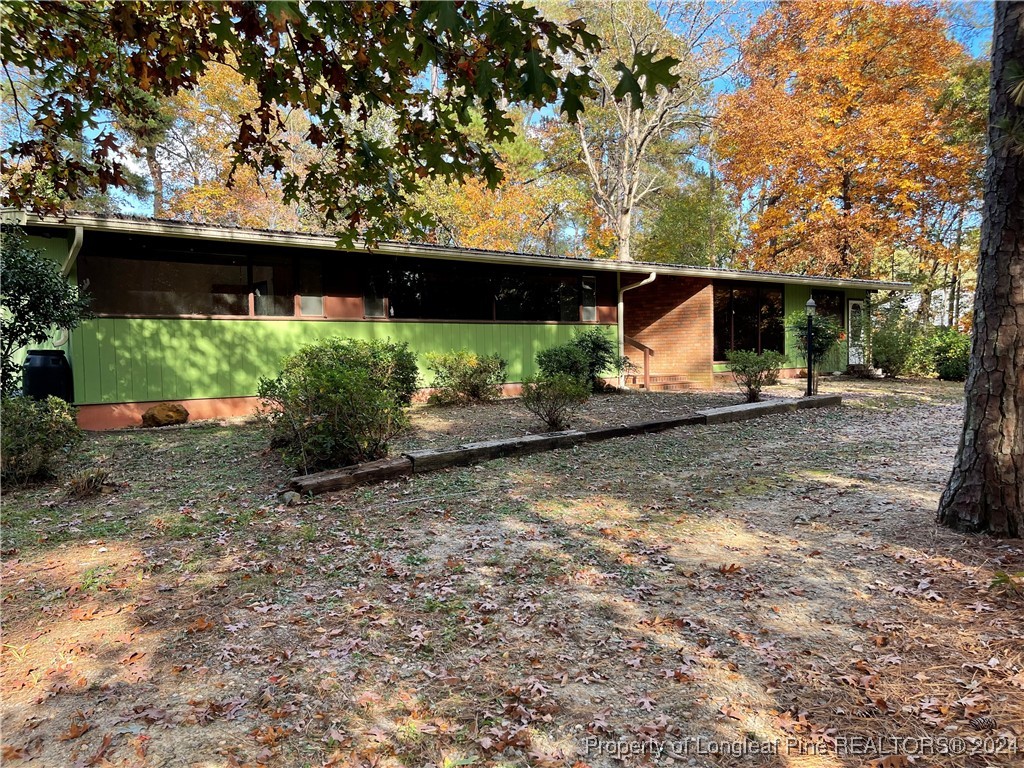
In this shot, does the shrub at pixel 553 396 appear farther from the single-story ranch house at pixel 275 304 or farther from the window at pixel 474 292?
the window at pixel 474 292

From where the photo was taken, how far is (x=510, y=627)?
9.19 ft

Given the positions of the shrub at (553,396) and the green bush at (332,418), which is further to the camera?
the shrub at (553,396)

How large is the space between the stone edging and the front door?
26.2ft

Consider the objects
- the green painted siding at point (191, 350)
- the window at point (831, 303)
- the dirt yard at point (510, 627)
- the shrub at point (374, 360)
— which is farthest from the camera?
the window at point (831, 303)

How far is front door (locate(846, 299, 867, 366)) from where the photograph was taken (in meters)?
15.7

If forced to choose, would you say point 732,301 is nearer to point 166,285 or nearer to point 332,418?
point 332,418

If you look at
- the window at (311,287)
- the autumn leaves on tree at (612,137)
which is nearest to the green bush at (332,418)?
the autumn leaves on tree at (612,137)

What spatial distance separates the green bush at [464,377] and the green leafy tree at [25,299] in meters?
5.50

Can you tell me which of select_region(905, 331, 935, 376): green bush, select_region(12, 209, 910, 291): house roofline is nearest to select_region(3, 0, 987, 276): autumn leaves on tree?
select_region(12, 209, 910, 291): house roofline

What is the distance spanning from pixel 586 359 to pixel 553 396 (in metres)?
4.09

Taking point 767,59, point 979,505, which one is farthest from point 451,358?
point 767,59

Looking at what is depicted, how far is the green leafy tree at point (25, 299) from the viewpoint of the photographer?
615 cm

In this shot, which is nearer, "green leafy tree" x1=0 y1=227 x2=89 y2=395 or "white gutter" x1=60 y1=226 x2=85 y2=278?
"green leafy tree" x1=0 y1=227 x2=89 y2=395

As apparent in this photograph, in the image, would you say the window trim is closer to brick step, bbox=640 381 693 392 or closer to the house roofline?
the house roofline
